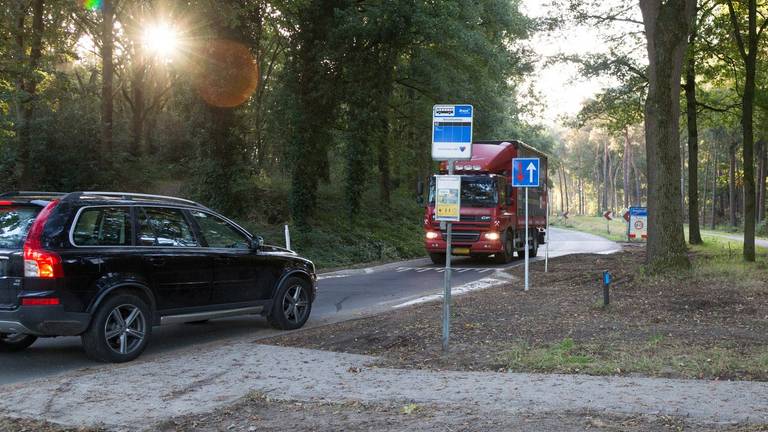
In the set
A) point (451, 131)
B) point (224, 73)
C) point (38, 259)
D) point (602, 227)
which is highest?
point (224, 73)

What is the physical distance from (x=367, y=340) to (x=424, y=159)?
25.7m

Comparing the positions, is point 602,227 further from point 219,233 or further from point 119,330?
point 119,330

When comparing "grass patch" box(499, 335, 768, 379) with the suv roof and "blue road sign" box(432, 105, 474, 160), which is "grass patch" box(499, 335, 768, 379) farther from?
the suv roof

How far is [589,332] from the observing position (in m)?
8.38

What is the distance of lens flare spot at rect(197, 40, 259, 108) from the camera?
867 inches

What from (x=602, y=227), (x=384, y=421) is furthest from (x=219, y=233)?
(x=602, y=227)

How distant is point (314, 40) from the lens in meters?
24.0

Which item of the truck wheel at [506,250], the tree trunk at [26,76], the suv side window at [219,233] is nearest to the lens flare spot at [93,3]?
the tree trunk at [26,76]

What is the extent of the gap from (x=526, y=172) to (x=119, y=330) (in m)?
9.61

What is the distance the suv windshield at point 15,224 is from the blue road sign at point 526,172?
9991 millimetres

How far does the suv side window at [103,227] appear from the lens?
278 inches

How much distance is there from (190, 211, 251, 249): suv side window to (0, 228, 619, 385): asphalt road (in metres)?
1.29

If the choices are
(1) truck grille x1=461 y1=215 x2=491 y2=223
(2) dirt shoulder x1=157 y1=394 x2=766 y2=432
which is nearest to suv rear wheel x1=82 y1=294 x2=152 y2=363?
(2) dirt shoulder x1=157 y1=394 x2=766 y2=432

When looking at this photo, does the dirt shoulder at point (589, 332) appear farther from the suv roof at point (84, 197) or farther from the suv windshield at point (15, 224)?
the suv windshield at point (15, 224)
